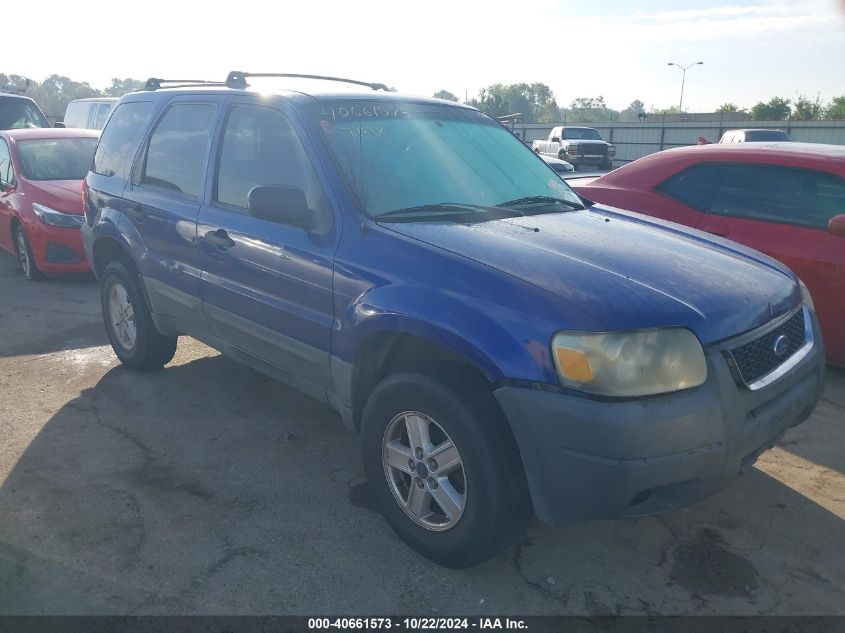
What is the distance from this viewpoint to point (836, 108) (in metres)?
53.3

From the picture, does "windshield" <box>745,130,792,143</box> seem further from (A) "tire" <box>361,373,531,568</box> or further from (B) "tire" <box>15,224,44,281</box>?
(A) "tire" <box>361,373,531,568</box>

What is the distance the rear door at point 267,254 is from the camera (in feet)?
11.3

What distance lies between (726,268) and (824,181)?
8.39 ft

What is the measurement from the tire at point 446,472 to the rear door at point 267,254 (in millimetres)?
521

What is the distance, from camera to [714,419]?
262 cm

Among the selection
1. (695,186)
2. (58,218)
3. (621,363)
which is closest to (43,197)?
(58,218)

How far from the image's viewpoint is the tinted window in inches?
199

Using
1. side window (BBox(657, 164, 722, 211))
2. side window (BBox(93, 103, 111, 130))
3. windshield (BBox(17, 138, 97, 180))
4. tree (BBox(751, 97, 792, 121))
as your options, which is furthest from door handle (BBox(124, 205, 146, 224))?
tree (BBox(751, 97, 792, 121))

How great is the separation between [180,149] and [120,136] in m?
1.02

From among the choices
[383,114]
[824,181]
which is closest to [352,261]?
[383,114]

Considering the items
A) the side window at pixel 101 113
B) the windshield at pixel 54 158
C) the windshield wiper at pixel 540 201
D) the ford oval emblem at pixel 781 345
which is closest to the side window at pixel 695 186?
the windshield wiper at pixel 540 201

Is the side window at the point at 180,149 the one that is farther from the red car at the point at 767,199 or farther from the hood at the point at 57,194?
the hood at the point at 57,194

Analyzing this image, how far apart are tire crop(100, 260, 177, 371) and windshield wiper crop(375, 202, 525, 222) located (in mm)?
2418

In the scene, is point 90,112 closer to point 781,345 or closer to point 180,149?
point 180,149
